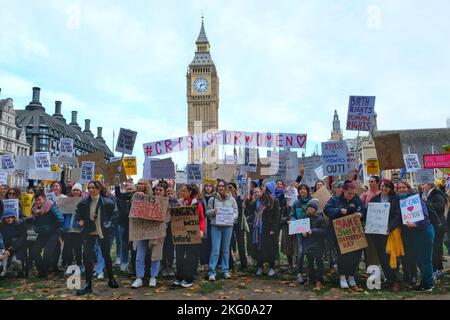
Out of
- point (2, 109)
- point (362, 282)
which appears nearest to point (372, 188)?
point (362, 282)

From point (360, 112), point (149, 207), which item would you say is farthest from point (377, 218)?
point (149, 207)

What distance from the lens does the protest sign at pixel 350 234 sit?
7.11 meters

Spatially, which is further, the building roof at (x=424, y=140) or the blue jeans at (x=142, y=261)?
the building roof at (x=424, y=140)

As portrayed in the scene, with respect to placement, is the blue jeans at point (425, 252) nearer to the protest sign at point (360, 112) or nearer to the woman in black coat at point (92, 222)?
the protest sign at point (360, 112)

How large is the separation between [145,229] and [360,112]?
21.7 feet

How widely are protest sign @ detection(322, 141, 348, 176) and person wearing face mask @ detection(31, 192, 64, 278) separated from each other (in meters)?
7.06

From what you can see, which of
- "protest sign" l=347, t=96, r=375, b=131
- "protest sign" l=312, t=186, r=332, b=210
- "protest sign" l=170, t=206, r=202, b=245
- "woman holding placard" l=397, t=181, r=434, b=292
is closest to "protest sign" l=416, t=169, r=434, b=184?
"protest sign" l=347, t=96, r=375, b=131

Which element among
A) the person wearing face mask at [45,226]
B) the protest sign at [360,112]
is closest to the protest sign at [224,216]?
the person wearing face mask at [45,226]

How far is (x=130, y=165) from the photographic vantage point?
12.7 metres

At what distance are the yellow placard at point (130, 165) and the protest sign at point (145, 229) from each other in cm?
541

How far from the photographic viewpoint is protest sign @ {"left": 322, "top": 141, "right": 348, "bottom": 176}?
34.9 ft

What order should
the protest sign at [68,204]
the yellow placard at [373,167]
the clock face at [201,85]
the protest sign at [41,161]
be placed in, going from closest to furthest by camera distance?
1. the protest sign at [68,204]
2. the yellow placard at [373,167]
3. the protest sign at [41,161]
4. the clock face at [201,85]

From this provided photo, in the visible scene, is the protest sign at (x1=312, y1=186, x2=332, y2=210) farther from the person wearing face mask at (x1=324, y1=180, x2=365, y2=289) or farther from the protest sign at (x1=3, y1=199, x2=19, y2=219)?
the protest sign at (x1=3, y1=199, x2=19, y2=219)
